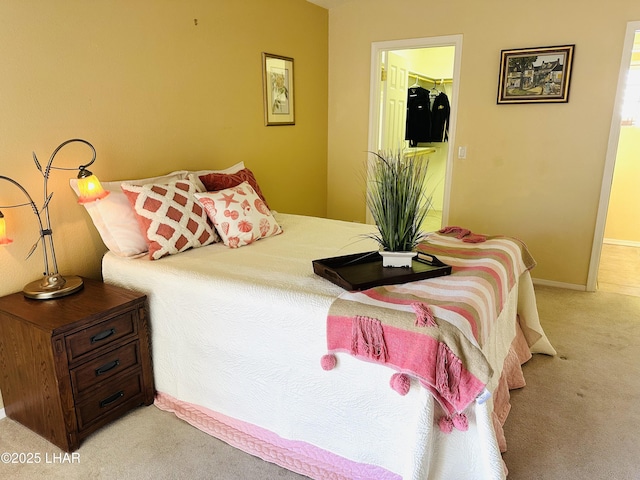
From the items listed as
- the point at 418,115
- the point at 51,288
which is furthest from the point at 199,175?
the point at 418,115

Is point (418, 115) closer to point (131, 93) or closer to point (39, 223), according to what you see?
point (131, 93)

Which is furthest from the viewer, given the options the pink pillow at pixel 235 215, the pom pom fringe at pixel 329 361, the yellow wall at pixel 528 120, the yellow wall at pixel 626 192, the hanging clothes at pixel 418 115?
the hanging clothes at pixel 418 115

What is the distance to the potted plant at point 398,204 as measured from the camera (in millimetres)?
1800

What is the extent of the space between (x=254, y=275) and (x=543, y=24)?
9.93 feet

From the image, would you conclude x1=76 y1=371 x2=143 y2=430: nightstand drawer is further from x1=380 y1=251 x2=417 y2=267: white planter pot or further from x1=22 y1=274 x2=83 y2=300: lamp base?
x1=380 y1=251 x2=417 y2=267: white planter pot

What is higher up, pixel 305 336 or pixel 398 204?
pixel 398 204

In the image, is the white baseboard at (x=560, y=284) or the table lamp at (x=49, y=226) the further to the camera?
the white baseboard at (x=560, y=284)

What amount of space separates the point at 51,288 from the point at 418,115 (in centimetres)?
441

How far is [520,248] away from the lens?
8.25 feet

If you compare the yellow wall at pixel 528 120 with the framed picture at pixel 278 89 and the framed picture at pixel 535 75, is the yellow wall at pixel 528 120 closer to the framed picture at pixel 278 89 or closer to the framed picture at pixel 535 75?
the framed picture at pixel 535 75

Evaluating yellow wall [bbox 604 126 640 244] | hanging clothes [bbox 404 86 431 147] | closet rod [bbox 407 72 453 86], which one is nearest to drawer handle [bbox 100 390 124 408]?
hanging clothes [bbox 404 86 431 147]

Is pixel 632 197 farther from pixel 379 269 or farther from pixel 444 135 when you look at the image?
pixel 379 269

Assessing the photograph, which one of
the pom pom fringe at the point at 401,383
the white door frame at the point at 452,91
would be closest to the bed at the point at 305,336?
the pom pom fringe at the point at 401,383

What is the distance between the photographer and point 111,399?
6.64 feet
